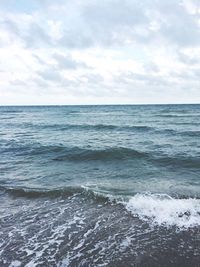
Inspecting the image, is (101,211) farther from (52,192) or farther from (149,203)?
(52,192)

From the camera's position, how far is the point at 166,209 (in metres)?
8.71

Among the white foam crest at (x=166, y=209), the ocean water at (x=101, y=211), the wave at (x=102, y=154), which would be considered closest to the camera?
the ocean water at (x=101, y=211)

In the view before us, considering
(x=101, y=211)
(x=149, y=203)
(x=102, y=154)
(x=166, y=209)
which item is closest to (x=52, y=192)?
(x=101, y=211)

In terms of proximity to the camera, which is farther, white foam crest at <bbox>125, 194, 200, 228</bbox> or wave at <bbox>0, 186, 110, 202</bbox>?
wave at <bbox>0, 186, 110, 202</bbox>

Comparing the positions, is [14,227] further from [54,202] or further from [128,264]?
[128,264]

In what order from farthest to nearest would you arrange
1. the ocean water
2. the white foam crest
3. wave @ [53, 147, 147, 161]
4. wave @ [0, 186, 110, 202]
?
wave @ [53, 147, 147, 161], wave @ [0, 186, 110, 202], the white foam crest, the ocean water

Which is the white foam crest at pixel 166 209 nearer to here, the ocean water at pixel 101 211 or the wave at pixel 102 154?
the ocean water at pixel 101 211

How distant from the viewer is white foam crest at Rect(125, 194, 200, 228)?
797 cm

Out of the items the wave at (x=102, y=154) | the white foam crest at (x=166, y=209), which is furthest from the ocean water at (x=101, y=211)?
the wave at (x=102, y=154)

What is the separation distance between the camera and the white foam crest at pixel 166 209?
7.97 meters

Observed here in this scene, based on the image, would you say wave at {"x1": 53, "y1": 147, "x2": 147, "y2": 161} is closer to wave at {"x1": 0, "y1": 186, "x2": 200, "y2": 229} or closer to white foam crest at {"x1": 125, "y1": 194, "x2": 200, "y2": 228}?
wave at {"x1": 0, "y1": 186, "x2": 200, "y2": 229}

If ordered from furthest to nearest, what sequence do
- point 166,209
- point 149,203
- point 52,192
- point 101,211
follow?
point 52,192 → point 149,203 → point 101,211 → point 166,209

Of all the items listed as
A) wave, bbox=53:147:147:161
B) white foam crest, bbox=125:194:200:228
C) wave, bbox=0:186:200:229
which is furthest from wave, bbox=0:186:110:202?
wave, bbox=53:147:147:161

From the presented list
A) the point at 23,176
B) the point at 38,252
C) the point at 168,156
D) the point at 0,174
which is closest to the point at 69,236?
the point at 38,252
